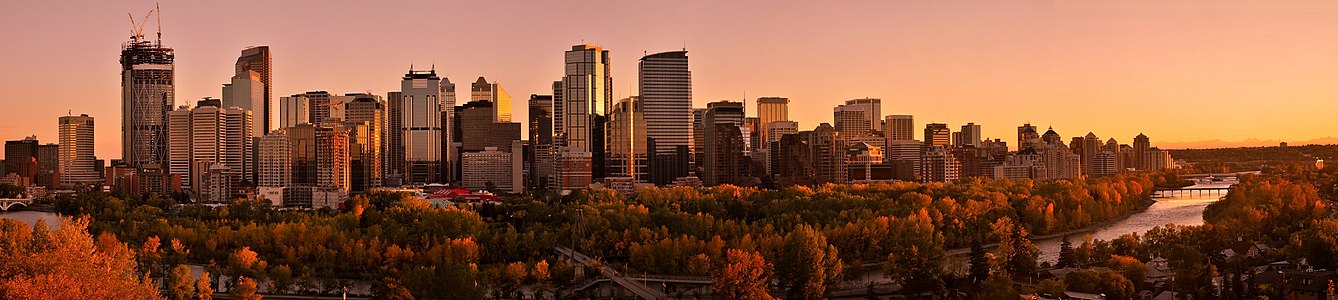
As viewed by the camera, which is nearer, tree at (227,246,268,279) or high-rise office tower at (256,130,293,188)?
tree at (227,246,268,279)

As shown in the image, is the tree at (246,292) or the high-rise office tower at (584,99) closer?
the tree at (246,292)

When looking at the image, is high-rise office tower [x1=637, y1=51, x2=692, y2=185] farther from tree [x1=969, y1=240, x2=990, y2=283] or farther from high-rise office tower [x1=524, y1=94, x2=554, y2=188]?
tree [x1=969, y1=240, x2=990, y2=283]

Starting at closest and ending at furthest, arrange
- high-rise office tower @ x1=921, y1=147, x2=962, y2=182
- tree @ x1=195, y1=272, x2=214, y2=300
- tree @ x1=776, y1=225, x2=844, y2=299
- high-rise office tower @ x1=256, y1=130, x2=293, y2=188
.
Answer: tree @ x1=776, y1=225, x2=844, y2=299 → tree @ x1=195, y1=272, x2=214, y2=300 → high-rise office tower @ x1=256, y1=130, x2=293, y2=188 → high-rise office tower @ x1=921, y1=147, x2=962, y2=182

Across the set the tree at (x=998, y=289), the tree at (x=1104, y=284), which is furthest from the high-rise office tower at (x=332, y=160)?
the tree at (x=1104, y=284)

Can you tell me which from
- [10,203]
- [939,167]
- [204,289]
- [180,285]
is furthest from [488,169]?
[180,285]

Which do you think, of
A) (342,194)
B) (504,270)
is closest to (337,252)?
(504,270)

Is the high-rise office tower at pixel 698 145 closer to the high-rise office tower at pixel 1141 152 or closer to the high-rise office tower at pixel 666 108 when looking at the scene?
the high-rise office tower at pixel 666 108

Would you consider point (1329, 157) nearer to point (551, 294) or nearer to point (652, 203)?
point (652, 203)

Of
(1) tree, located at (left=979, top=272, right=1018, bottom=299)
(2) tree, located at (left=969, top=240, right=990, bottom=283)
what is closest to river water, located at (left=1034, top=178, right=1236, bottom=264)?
(2) tree, located at (left=969, top=240, right=990, bottom=283)
